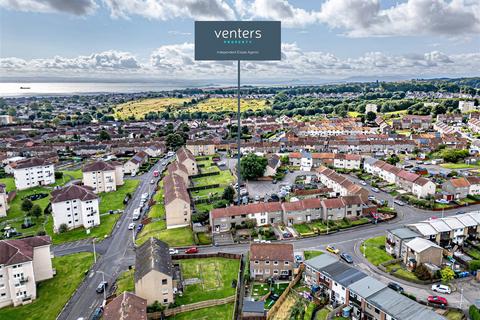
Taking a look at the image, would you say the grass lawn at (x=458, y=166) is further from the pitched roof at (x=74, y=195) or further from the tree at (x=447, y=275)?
the pitched roof at (x=74, y=195)

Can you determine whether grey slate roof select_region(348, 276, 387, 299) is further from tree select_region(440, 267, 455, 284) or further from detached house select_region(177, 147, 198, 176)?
detached house select_region(177, 147, 198, 176)

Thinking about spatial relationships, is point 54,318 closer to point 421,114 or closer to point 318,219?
point 318,219

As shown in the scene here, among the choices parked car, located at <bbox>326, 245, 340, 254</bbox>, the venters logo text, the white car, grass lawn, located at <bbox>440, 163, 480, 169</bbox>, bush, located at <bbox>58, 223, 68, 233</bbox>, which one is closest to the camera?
the white car

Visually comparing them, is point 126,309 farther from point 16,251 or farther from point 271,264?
point 16,251

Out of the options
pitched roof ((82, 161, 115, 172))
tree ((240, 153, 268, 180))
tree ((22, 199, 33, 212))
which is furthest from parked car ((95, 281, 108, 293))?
tree ((240, 153, 268, 180))

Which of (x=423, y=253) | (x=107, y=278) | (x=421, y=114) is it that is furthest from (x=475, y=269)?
(x=421, y=114)
